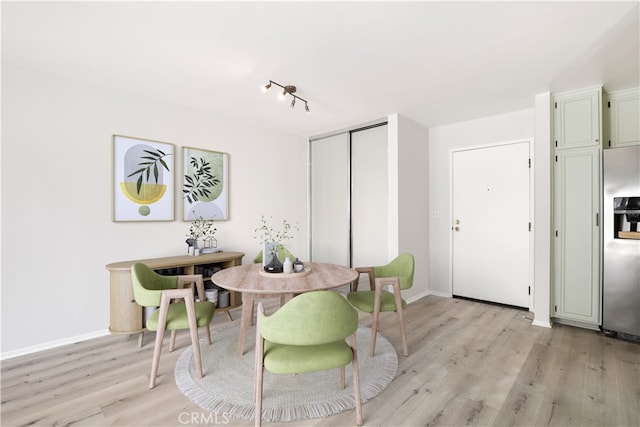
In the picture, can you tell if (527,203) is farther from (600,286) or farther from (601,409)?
(601,409)

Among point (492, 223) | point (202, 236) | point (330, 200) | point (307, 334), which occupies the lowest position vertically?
point (307, 334)

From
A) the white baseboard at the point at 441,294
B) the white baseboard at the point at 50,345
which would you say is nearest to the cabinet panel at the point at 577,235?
the white baseboard at the point at 441,294

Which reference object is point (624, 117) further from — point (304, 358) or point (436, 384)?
point (304, 358)

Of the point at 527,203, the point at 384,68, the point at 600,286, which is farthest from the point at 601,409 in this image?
the point at 384,68

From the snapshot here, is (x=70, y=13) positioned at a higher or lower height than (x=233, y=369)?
higher

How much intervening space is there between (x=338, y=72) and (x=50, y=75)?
2680 millimetres

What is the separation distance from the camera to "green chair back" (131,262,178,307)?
7.54ft

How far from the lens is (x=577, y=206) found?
317 cm

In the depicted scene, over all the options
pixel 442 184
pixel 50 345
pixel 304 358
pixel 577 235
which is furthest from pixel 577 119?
pixel 50 345

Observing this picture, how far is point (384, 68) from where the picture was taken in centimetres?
268

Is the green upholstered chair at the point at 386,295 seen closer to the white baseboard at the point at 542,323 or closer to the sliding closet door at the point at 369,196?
the sliding closet door at the point at 369,196

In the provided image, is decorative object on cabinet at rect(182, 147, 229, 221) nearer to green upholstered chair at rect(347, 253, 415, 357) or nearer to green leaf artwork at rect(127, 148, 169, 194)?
green leaf artwork at rect(127, 148, 169, 194)

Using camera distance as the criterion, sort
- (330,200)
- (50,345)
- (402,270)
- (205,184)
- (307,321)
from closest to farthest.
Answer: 1. (307,321)
2. (50,345)
3. (402,270)
4. (205,184)
5. (330,200)

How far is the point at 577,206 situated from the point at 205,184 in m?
4.23
